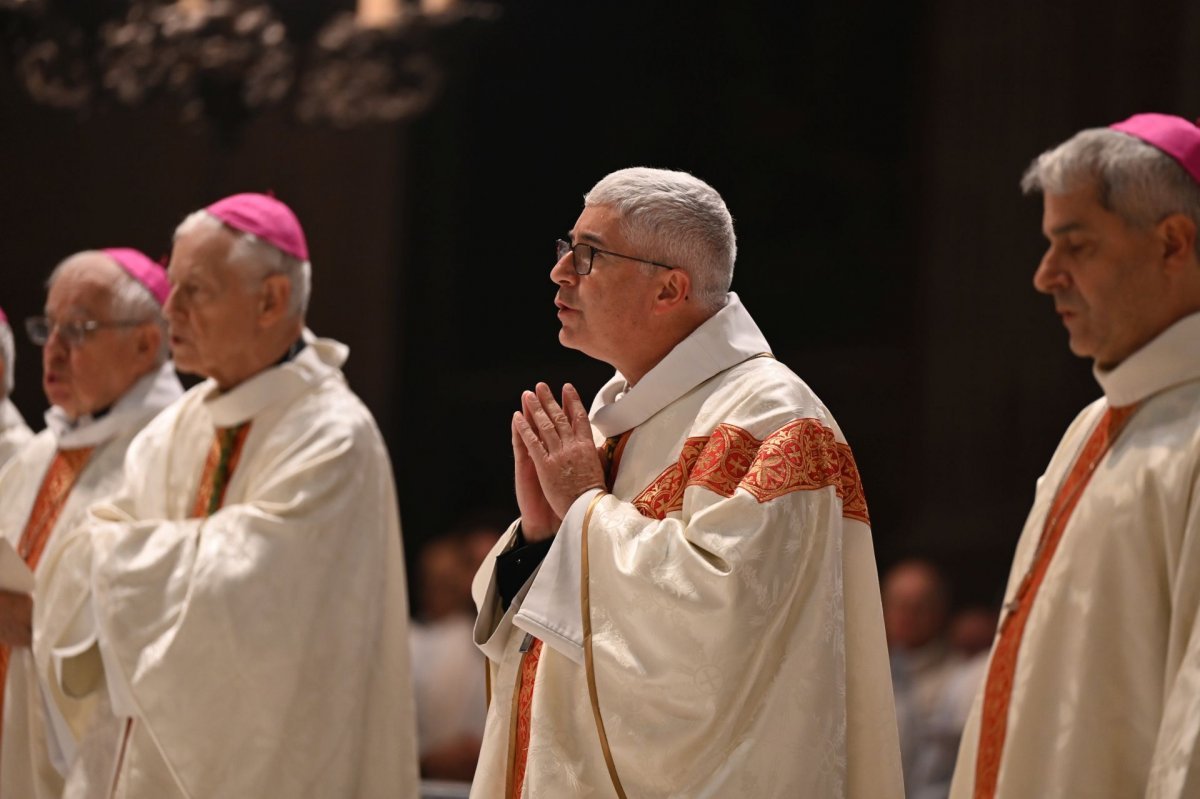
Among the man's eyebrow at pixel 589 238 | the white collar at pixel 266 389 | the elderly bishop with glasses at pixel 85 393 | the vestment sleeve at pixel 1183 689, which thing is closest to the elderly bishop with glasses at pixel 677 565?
the man's eyebrow at pixel 589 238

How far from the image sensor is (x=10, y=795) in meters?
5.36

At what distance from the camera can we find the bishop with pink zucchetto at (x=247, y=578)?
4.72 meters

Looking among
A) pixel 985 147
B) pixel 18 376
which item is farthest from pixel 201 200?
pixel 985 147

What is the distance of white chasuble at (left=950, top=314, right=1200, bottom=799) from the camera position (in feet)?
12.9

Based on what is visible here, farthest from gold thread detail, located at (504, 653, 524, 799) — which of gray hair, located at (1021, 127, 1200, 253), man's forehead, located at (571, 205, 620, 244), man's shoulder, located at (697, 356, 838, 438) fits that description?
gray hair, located at (1021, 127, 1200, 253)

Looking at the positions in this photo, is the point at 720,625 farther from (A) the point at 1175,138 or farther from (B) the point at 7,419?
(B) the point at 7,419

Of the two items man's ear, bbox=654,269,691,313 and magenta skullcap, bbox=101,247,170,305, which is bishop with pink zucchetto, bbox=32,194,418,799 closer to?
magenta skullcap, bbox=101,247,170,305

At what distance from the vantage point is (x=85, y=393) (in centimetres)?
569

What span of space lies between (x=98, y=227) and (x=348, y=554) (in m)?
7.96

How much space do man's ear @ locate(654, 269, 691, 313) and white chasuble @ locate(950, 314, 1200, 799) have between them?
112 centimetres

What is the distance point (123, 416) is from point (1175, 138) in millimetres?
3260

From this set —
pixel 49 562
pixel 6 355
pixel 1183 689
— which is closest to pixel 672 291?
pixel 1183 689

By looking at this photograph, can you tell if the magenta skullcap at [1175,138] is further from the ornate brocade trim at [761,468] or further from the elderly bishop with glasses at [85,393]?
the elderly bishop with glasses at [85,393]

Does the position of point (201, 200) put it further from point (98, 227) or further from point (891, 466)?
point (891, 466)
